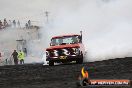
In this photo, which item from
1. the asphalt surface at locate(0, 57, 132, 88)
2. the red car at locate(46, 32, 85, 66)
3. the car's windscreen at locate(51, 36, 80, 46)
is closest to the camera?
the asphalt surface at locate(0, 57, 132, 88)

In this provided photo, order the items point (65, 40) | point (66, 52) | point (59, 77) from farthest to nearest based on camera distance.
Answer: point (65, 40)
point (66, 52)
point (59, 77)

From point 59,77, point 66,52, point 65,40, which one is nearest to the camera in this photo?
point 59,77

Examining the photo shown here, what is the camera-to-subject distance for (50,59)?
2417cm

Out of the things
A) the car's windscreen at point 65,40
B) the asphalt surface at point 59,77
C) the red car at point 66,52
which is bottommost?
the asphalt surface at point 59,77

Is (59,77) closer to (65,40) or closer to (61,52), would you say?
(61,52)

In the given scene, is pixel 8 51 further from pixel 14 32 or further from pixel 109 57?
pixel 109 57

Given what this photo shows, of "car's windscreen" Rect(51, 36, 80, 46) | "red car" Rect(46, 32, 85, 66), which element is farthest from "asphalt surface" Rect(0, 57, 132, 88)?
"car's windscreen" Rect(51, 36, 80, 46)

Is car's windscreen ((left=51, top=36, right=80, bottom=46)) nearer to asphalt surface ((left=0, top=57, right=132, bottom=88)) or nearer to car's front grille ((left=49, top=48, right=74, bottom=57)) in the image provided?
car's front grille ((left=49, top=48, right=74, bottom=57))

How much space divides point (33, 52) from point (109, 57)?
40.3m

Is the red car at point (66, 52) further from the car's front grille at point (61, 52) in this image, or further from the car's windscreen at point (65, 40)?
the car's windscreen at point (65, 40)

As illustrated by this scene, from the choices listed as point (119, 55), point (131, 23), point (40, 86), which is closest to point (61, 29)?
point (131, 23)

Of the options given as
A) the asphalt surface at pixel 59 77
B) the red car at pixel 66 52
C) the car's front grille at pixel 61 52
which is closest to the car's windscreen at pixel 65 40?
the red car at pixel 66 52

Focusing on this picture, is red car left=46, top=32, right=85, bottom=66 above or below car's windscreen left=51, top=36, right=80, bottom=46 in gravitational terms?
below

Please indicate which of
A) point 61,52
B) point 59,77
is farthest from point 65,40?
point 59,77
